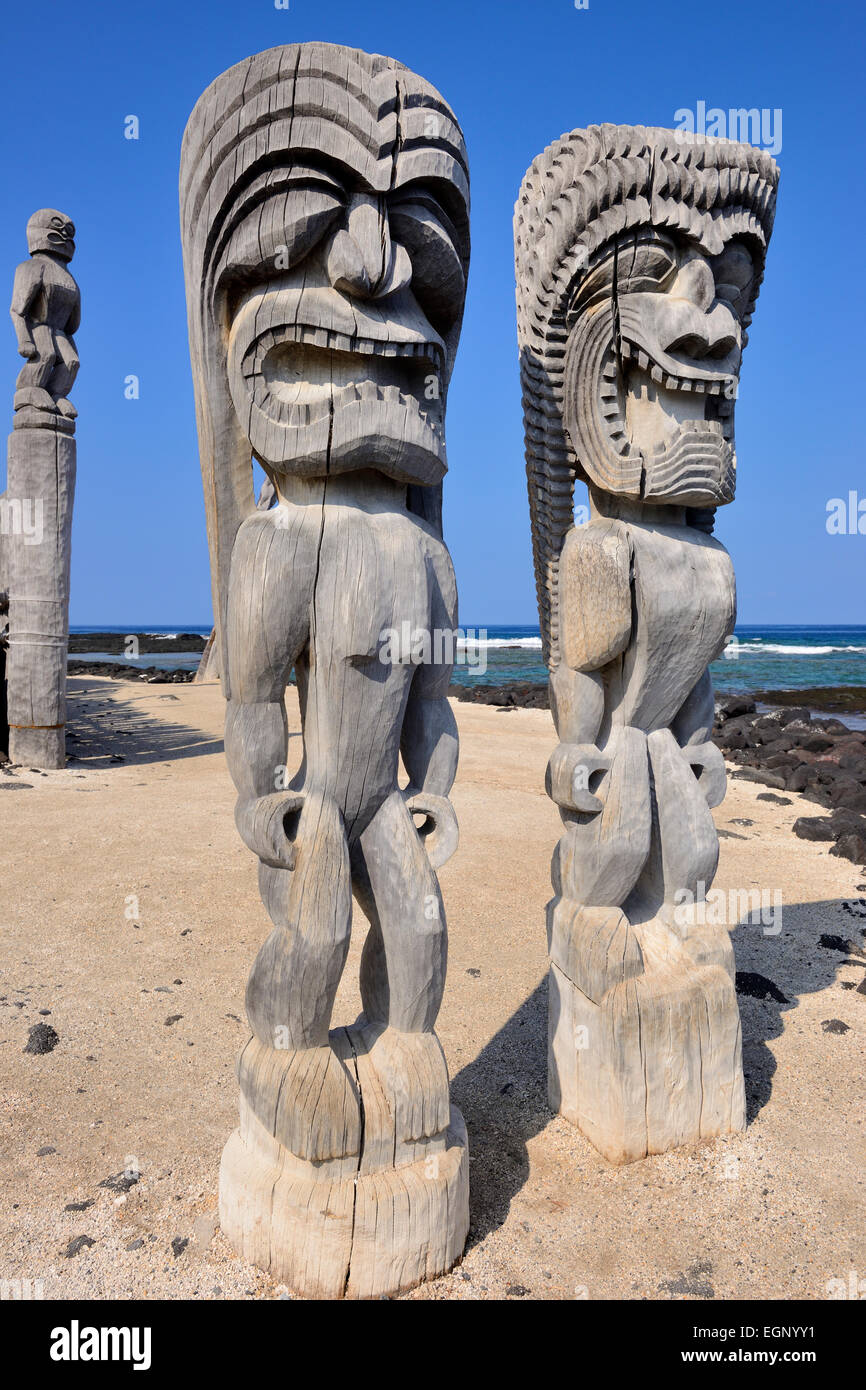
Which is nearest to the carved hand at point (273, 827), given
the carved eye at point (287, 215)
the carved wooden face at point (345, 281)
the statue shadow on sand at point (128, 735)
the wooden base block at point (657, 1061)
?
the carved wooden face at point (345, 281)

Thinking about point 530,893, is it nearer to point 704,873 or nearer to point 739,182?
point 704,873

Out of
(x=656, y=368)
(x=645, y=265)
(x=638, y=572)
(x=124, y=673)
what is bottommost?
(x=124, y=673)

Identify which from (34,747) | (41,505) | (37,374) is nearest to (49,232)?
(37,374)

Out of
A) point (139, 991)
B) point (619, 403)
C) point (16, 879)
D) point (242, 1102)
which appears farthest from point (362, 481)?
point (16, 879)

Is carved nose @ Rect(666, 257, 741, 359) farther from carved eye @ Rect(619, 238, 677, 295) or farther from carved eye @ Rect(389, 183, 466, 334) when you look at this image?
carved eye @ Rect(389, 183, 466, 334)

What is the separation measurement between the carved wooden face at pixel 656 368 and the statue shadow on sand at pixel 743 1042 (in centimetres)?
215

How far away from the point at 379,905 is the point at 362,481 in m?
1.13

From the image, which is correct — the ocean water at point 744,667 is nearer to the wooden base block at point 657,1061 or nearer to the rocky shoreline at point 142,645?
the rocky shoreline at point 142,645

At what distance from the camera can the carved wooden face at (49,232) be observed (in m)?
7.39

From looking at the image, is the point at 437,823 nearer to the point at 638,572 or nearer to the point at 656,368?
the point at 638,572

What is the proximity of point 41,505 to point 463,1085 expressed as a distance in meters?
Answer: 6.61

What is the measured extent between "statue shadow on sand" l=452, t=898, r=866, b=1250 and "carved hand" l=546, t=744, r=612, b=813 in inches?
44.1

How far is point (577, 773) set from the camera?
281cm

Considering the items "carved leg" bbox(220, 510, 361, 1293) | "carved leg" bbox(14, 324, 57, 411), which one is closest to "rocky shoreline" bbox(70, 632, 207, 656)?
"carved leg" bbox(14, 324, 57, 411)
